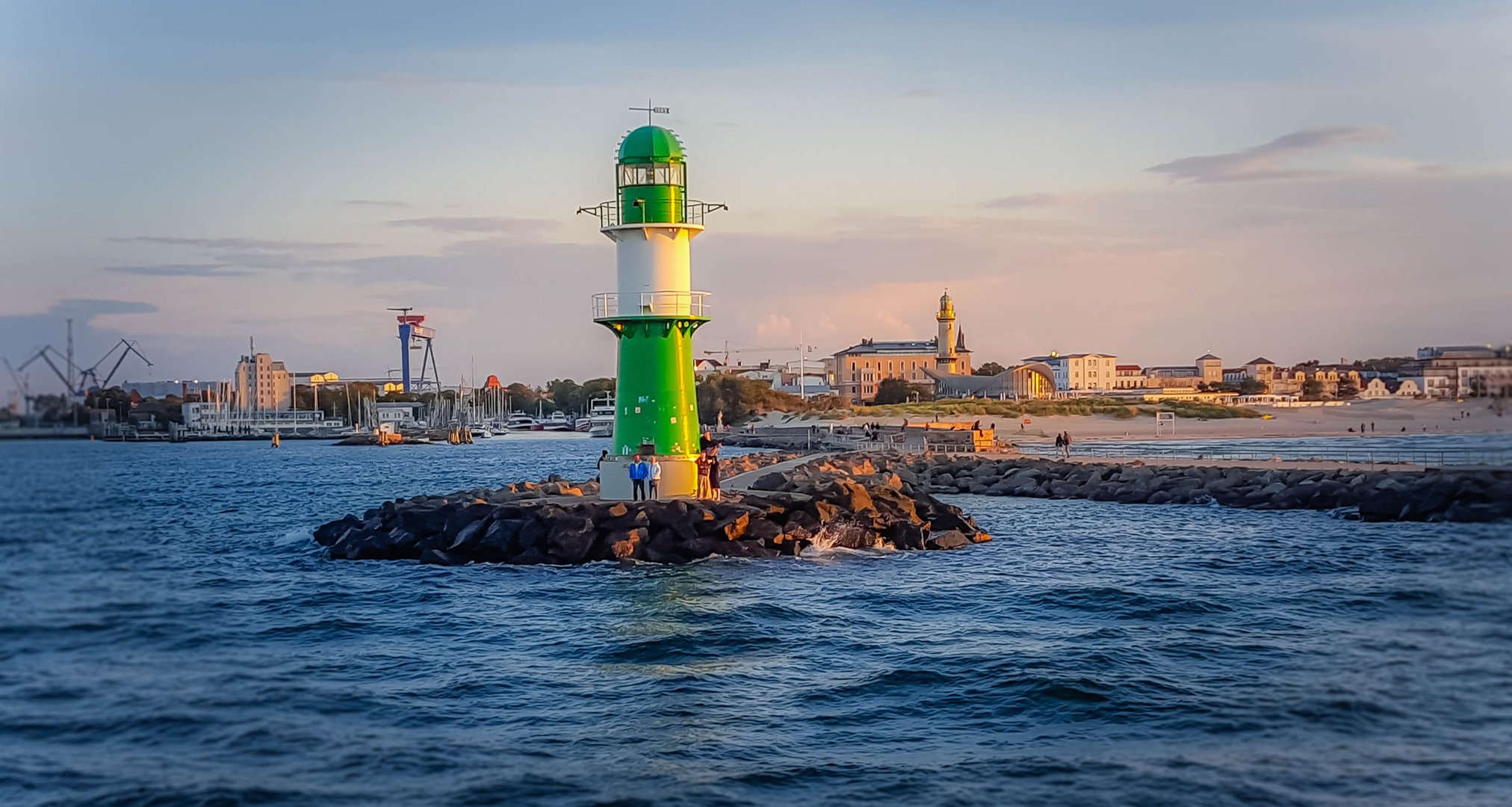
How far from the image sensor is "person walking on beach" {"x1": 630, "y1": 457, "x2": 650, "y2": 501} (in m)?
22.8

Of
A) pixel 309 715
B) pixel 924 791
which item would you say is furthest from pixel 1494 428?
pixel 309 715

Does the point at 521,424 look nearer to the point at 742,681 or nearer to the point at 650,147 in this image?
the point at 650,147

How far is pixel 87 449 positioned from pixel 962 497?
89.3ft

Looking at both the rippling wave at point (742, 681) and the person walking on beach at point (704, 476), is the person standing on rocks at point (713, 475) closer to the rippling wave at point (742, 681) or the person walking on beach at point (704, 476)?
the person walking on beach at point (704, 476)

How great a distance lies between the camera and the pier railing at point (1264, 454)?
1250 inches

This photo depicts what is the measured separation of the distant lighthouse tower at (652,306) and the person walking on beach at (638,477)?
0.22 m

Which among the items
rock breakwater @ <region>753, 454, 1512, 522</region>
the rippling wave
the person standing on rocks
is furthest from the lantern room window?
the rippling wave

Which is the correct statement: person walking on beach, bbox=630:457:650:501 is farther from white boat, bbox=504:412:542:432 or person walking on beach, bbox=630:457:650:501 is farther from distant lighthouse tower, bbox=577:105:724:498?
white boat, bbox=504:412:542:432

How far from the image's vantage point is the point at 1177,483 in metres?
32.0

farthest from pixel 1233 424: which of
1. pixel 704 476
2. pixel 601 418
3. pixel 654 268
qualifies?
pixel 601 418

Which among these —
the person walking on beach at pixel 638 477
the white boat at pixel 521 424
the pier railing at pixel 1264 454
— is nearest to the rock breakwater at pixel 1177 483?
the pier railing at pixel 1264 454

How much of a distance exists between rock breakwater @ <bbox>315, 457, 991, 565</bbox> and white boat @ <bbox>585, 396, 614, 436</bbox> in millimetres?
87212

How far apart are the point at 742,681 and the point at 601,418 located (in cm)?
11301

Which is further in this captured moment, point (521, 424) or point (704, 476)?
point (521, 424)
